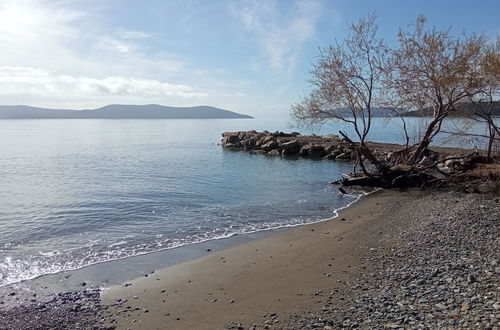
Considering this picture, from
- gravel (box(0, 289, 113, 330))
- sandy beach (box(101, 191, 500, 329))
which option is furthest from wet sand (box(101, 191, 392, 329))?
gravel (box(0, 289, 113, 330))

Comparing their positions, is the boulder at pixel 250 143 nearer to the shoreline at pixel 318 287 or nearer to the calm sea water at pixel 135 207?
the calm sea water at pixel 135 207

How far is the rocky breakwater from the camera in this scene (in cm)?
4153

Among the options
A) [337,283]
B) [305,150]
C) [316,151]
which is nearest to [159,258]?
[337,283]

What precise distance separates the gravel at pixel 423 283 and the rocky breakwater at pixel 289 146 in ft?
78.5

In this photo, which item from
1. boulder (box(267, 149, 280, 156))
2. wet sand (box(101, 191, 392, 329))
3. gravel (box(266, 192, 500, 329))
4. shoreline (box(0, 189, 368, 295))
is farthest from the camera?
boulder (box(267, 149, 280, 156))

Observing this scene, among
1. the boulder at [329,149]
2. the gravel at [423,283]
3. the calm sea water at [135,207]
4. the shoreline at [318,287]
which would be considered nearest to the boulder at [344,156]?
the boulder at [329,149]

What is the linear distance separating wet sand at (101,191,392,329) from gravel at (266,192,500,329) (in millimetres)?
450

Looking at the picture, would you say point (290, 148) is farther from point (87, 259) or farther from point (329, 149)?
point (87, 259)

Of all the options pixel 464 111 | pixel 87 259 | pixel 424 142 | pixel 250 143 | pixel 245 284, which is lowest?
pixel 87 259

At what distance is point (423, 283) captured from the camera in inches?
303

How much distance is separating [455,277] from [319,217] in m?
9.04

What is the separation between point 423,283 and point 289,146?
38359 millimetres

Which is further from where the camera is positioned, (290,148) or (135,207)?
(290,148)

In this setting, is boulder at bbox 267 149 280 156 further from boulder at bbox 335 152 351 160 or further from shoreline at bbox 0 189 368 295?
shoreline at bbox 0 189 368 295
